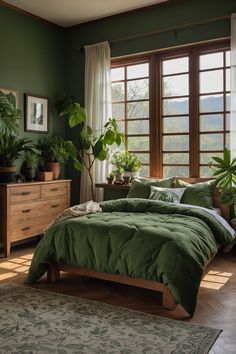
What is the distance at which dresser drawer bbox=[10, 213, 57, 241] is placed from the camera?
4.52 m

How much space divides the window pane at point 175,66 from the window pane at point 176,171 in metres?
1.33

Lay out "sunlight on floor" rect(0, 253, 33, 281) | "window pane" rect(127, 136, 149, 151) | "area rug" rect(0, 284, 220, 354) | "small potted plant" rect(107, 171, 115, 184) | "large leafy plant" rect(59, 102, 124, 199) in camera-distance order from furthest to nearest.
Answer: "window pane" rect(127, 136, 149, 151)
"small potted plant" rect(107, 171, 115, 184)
"large leafy plant" rect(59, 102, 124, 199)
"sunlight on floor" rect(0, 253, 33, 281)
"area rug" rect(0, 284, 220, 354)

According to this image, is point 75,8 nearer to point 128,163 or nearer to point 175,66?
point 175,66

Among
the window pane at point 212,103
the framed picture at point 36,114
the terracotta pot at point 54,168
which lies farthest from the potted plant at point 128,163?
the framed picture at point 36,114

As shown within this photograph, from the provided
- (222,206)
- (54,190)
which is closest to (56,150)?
(54,190)

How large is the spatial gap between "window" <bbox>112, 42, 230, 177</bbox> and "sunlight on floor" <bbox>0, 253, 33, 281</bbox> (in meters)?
2.13

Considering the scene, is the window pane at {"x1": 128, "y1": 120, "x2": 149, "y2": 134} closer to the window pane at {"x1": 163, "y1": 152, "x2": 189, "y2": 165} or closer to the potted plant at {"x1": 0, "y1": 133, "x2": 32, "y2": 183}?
the window pane at {"x1": 163, "y1": 152, "x2": 189, "y2": 165}

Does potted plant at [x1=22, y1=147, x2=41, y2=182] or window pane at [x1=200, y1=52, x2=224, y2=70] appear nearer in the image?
window pane at [x1=200, y1=52, x2=224, y2=70]

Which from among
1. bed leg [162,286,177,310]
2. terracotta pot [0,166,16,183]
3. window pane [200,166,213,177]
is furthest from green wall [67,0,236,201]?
bed leg [162,286,177,310]

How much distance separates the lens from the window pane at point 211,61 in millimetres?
4786

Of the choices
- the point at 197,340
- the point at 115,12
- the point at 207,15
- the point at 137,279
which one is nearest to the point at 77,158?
the point at 115,12

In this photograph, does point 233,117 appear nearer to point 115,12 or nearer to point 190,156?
point 190,156

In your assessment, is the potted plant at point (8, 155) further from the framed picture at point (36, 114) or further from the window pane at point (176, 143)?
the window pane at point (176, 143)

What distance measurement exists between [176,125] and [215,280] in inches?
93.2
